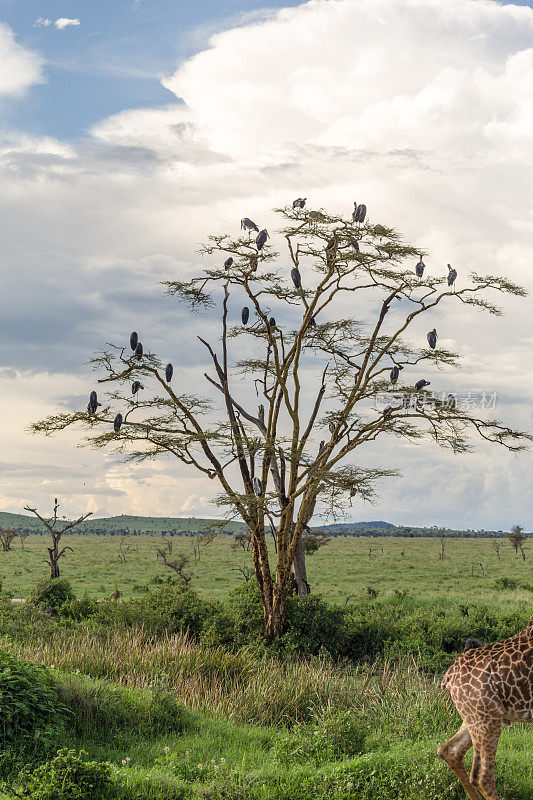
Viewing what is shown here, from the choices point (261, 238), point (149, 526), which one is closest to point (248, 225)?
point (261, 238)

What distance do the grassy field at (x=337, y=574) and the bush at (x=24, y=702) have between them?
1842 centimetres

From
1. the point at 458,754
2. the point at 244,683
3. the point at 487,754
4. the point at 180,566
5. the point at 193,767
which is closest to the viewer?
the point at 487,754

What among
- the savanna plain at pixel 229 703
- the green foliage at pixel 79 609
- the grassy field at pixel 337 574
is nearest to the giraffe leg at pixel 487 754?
the savanna plain at pixel 229 703

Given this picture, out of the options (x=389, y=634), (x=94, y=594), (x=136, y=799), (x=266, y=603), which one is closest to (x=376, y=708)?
(x=136, y=799)

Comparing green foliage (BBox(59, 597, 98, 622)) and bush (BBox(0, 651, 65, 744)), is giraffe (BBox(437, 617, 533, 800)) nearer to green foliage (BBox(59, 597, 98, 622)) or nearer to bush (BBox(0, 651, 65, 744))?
bush (BBox(0, 651, 65, 744))

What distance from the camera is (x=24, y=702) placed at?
855cm

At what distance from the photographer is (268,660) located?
1599 cm

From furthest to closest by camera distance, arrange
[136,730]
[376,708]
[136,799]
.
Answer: [376,708]
[136,730]
[136,799]

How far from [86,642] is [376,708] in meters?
6.45

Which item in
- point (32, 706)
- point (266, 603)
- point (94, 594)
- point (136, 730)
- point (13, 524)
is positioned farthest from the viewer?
point (13, 524)

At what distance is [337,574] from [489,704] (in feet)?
128

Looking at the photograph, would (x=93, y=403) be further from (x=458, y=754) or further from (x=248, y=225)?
(x=458, y=754)

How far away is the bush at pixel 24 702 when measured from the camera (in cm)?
831

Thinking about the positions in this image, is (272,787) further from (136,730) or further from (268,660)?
(268,660)
